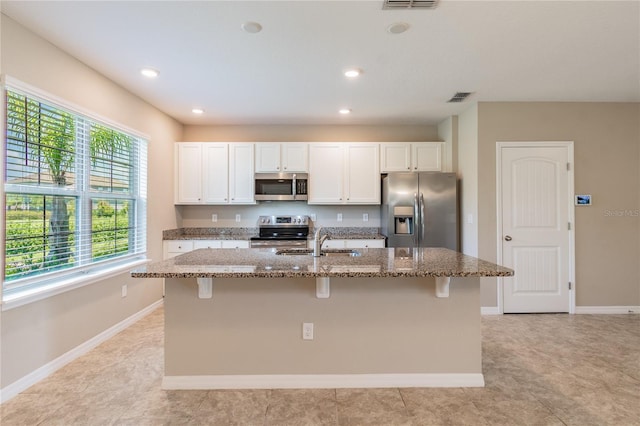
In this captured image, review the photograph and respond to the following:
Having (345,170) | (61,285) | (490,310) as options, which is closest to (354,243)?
(345,170)

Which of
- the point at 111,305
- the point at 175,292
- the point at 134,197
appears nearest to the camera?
the point at 175,292

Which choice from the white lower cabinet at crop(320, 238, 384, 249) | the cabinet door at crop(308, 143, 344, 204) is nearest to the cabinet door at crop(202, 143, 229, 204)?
the cabinet door at crop(308, 143, 344, 204)

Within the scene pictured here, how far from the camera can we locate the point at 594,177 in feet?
12.5

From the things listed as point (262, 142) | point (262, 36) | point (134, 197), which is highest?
point (262, 36)

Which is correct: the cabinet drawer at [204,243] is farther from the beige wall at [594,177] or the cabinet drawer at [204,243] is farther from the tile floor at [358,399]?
the beige wall at [594,177]

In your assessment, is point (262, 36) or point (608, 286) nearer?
point (262, 36)

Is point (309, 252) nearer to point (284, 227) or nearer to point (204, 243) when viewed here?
point (284, 227)

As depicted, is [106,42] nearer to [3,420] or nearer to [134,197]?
[134,197]

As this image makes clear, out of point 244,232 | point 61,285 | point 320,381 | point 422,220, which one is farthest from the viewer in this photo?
point 244,232

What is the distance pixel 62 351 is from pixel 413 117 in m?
4.57

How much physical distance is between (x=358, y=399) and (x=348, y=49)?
8.41 feet

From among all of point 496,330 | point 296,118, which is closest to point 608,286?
point 496,330

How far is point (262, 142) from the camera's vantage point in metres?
4.64

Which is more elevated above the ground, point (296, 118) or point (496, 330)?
point (296, 118)
